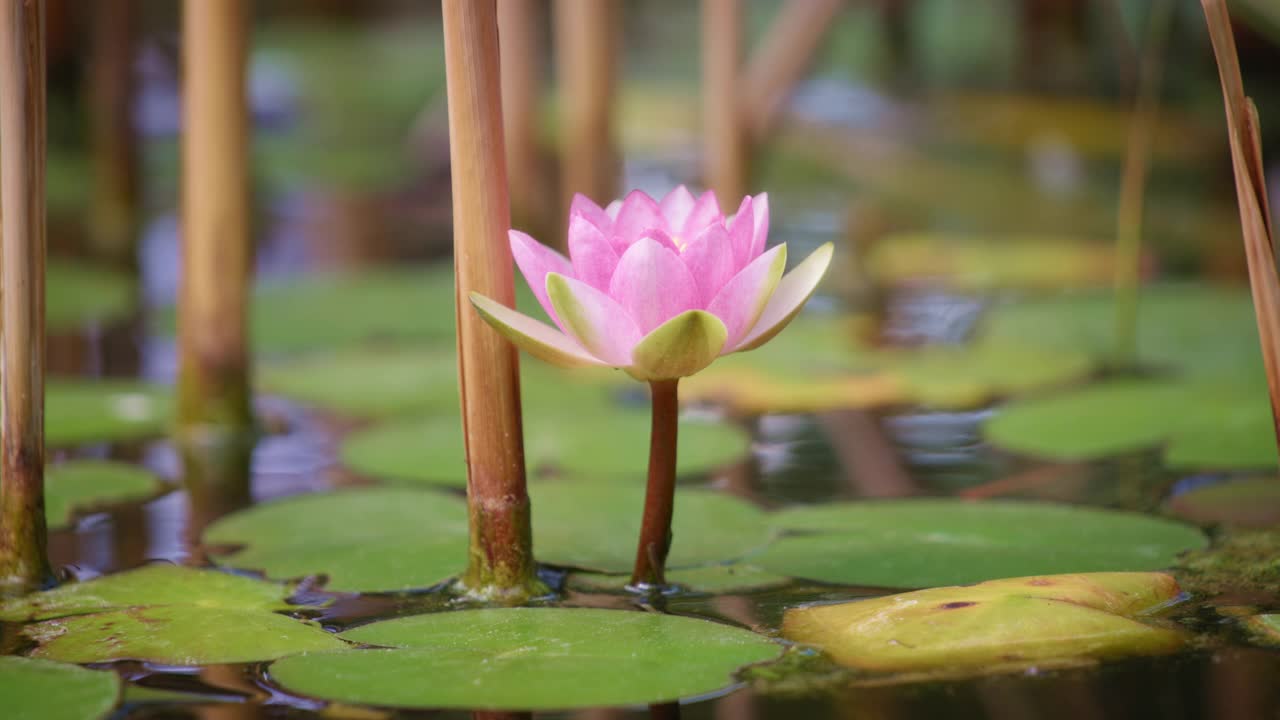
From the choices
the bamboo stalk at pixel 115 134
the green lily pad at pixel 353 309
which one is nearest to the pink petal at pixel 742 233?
the green lily pad at pixel 353 309

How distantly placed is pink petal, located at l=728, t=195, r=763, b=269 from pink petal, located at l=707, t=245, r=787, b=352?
30mm

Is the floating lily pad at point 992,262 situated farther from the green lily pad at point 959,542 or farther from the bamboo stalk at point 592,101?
the green lily pad at point 959,542

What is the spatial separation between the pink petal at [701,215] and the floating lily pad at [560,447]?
486mm

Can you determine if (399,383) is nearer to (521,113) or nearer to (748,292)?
(521,113)

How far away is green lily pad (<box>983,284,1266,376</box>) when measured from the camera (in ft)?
6.20

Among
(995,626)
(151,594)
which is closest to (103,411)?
(151,594)

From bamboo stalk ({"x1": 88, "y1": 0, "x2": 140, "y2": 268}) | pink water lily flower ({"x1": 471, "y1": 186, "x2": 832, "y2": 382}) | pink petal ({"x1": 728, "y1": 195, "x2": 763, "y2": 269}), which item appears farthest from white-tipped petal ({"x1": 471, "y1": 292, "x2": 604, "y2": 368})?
bamboo stalk ({"x1": 88, "y1": 0, "x2": 140, "y2": 268})

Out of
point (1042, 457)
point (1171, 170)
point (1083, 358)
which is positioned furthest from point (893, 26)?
point (1042, 457)

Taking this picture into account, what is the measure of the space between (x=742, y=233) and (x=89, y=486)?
2.60 feet

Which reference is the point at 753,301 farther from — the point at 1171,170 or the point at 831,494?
the point at 1171,170

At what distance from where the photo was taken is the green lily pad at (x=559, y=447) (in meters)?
1.41

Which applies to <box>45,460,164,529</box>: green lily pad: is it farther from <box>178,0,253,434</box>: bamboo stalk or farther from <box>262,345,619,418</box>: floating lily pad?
<box>262,345,619,418</box>: floating lily pad

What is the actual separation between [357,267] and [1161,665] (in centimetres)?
229

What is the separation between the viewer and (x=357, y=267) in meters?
2.87
